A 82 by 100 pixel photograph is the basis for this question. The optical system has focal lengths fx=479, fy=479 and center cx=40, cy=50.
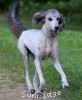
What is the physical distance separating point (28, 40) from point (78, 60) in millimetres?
3204

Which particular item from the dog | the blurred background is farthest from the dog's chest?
the blurred background

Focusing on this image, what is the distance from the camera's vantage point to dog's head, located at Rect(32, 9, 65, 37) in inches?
331

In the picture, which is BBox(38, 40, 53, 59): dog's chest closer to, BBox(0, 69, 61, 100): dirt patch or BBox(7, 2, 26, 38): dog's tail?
BBox(0, 69, 61, 100): dirt patch

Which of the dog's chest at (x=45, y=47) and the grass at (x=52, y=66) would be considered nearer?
the dog's chest at (x=45, y=47)

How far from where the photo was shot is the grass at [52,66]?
31.3ft

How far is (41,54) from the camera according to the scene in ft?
28.7

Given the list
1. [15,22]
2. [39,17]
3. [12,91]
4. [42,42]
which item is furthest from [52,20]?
[12,91]

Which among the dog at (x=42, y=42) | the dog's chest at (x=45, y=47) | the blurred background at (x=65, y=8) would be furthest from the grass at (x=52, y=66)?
the blurred background at (x=65, y=8)

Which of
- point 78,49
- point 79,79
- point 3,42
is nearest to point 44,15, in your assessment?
point 79,79

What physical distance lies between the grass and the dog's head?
1313 millimetres

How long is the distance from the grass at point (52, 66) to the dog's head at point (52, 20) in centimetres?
131

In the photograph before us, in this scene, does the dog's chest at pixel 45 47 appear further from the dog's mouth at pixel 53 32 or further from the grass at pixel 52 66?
the grass at pixel 52 66

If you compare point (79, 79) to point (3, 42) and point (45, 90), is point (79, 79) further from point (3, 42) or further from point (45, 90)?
point (3, 42)

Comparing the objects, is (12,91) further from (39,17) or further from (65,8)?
(65,8)
